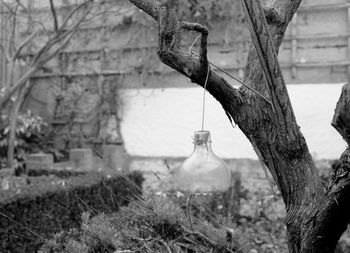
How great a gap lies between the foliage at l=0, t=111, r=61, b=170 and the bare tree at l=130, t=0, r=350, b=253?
21.7ft

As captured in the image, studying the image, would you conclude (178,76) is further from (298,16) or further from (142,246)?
(142,246)

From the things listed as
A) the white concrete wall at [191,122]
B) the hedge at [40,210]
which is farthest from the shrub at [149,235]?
the white concrete wall at [191,122]

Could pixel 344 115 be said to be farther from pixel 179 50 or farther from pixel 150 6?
pixel 150 6

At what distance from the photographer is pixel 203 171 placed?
7.95 feet

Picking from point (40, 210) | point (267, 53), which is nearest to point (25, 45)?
point (40, 210)

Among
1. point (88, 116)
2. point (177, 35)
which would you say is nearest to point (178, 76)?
point (88, 116)

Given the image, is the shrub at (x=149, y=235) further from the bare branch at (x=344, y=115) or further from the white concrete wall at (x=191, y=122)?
the white concrete wall at (x=191, y=122)

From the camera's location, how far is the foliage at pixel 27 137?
8.67 metres

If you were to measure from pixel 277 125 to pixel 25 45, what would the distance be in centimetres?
590

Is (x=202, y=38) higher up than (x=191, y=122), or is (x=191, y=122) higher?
(x=202, y=38)

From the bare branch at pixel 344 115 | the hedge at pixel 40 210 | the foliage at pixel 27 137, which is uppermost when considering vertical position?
the bare branch at pixel 344 115

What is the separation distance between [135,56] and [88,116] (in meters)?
1.40

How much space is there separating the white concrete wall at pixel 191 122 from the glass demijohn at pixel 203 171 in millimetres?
5493

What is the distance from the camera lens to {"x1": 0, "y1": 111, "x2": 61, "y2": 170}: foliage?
8.67 m
